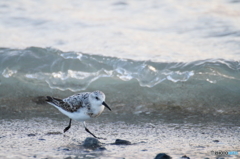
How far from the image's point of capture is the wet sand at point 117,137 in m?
4.02

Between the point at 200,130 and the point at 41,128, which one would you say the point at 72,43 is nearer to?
the point at 41,128

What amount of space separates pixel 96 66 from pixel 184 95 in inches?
92.4

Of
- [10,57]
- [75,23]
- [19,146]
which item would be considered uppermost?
[75,23]

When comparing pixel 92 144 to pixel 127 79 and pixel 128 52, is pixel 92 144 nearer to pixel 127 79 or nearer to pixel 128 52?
pixel 127 79

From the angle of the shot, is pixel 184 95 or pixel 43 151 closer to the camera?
pixel 43 151

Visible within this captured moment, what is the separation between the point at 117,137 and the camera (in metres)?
4.75

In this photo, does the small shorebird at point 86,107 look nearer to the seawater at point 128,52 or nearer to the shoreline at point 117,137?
the shoreline at point 117,137

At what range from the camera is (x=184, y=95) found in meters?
6.52

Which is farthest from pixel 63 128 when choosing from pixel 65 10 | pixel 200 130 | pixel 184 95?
pixel 65 10

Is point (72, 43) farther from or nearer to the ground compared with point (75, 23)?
nearer to the ground

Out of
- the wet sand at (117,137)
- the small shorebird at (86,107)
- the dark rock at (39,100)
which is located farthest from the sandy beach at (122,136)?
the dark rock at (39,100)

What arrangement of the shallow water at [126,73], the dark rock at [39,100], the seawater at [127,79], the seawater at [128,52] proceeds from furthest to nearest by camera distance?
1. the seawater at [128,52]
2. the dark rock at [39,100]
3. the seawater at [127,79]
4. the shallow water at [126,73]

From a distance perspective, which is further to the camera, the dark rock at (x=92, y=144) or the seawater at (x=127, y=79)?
the seawater at (x=127, y=79)

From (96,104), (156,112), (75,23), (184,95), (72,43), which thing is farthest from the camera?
(75,23)
